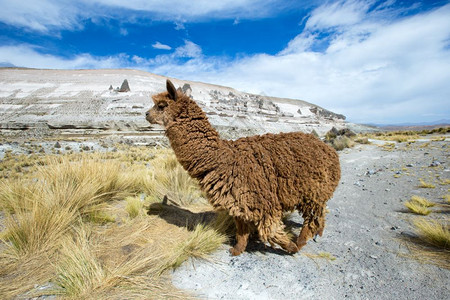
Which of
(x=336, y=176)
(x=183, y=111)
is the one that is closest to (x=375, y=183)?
(x=336, y=176)

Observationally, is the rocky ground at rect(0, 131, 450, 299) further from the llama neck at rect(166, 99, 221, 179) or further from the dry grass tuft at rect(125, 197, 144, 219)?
the dry grass tuft at rect(125, 197, 144, 219)

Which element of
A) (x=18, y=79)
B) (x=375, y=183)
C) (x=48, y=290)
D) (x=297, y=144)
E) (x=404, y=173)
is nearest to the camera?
(x=48, y=290)

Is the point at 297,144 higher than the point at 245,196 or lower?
higher

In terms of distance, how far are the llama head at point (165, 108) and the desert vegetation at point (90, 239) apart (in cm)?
149

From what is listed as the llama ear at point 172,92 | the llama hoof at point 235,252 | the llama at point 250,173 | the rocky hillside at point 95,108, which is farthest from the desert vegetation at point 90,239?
the rocky hillside at point 95,108

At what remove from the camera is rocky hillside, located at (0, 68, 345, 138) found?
25.0 meters

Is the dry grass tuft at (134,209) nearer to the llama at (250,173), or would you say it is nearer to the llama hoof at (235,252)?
the llama at (250,173)

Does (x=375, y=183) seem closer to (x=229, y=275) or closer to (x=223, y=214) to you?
(x=223, y=214)

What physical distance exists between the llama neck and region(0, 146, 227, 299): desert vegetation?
0.90m

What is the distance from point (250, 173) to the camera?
2637 millimetres

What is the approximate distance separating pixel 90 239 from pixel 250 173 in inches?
91.0

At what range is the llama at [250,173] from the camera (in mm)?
2607

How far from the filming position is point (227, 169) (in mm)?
2674

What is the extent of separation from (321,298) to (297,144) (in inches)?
65.0
